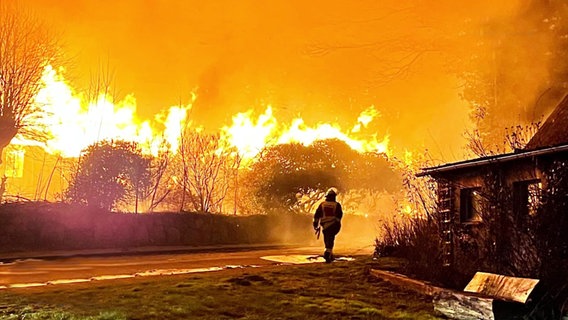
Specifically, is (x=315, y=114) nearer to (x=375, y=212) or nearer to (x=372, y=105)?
(x=372, y=105)

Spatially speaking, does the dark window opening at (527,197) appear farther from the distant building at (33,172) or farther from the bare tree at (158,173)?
the distant building at (33,172)

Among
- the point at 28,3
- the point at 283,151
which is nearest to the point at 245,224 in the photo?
the point at 283,151

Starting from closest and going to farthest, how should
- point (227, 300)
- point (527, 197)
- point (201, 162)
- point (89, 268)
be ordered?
point (227, 300) < point (527, 197) < point (89, 268) < point (201, 162)

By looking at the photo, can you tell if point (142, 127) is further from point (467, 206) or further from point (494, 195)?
point (494, 195)

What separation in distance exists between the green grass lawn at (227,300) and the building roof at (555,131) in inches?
208

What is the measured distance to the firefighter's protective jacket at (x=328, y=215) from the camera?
14078 mm

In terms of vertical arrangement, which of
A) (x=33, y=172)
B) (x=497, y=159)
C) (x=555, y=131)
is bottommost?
(x=497, y=159)

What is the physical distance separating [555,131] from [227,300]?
28.3ft

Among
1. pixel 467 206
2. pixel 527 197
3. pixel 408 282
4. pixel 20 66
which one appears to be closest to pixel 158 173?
pixel 20 66

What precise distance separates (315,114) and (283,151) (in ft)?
22.0

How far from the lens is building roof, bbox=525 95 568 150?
11606 millimetres

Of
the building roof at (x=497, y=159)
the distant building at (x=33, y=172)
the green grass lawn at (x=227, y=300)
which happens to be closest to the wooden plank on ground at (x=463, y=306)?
the green grass lawn at (x=227, y=300)

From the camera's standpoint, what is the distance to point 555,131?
39.3 feet

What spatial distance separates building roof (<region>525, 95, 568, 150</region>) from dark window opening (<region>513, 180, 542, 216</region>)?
68.5 inches
